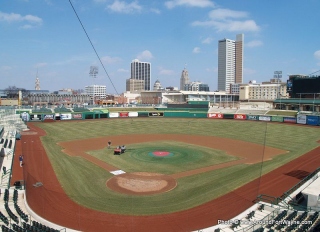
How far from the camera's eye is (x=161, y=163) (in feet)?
96.0

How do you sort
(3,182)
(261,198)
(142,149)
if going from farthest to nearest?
(142,149) < (3,182) < (261,198)

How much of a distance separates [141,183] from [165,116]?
5919 cm

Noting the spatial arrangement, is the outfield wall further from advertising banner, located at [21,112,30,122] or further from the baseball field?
the baseball field

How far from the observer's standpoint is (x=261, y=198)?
63.0 ft

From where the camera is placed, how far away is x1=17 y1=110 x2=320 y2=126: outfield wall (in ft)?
210

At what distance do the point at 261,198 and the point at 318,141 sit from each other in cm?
3068

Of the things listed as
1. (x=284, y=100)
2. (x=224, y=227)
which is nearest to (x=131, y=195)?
(x=224, y=227)

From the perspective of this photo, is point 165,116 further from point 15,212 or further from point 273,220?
point 273,220

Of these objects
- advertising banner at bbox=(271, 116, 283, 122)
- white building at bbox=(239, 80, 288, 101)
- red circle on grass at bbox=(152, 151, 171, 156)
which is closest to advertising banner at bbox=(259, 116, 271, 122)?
advertising banner at bbox=(271, 116, 283, 122)

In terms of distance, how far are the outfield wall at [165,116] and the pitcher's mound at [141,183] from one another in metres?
50.2

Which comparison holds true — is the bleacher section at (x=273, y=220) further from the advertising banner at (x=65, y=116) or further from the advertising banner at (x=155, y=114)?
the advertising banner at (x=155, y=114)

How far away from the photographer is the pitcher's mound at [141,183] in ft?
69.8

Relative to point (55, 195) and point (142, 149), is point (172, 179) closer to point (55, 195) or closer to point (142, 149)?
point (55, 195)

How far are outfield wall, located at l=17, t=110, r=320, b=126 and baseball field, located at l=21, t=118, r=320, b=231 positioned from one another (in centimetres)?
1029
